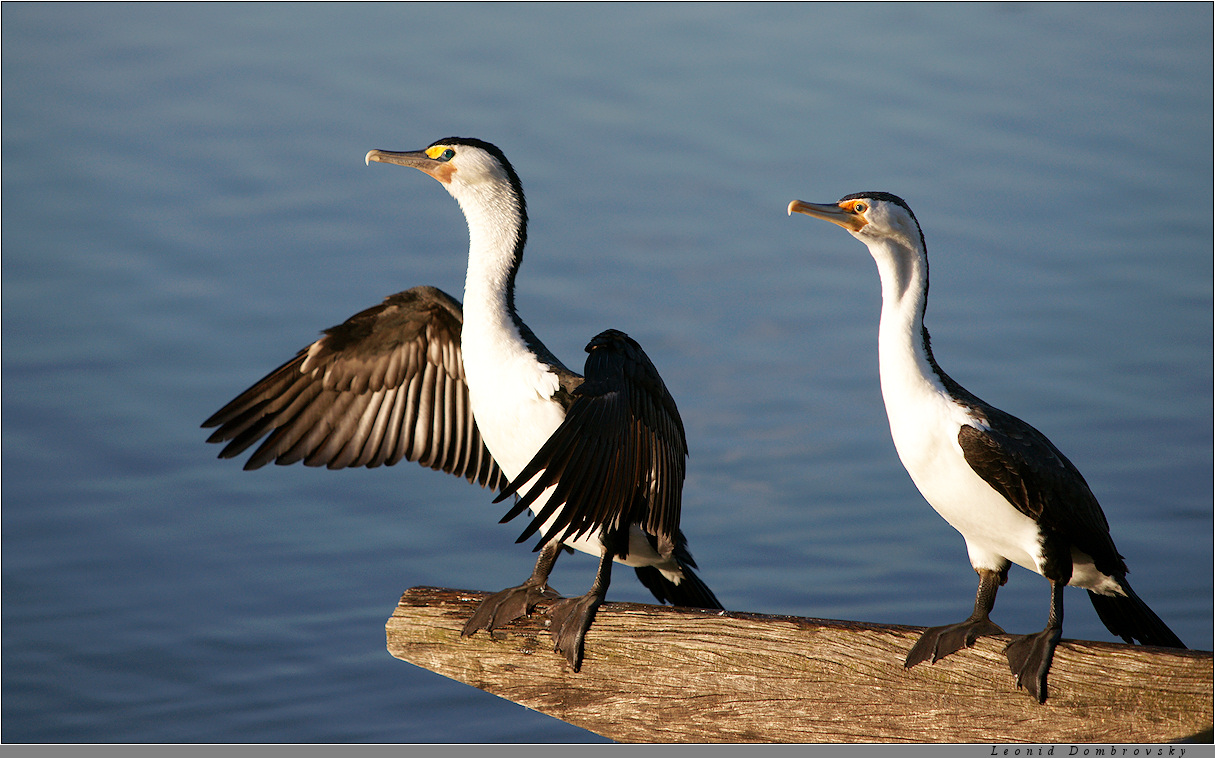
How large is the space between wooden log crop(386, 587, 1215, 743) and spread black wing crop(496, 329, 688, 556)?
0.28 meters

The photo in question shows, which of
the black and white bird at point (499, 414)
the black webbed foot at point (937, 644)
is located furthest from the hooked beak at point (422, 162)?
the black webbed foot at point (937, 644)

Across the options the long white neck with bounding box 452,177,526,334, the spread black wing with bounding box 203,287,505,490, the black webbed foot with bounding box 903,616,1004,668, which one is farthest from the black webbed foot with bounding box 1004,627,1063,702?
the spread black wing with bounding box 203,287,505,490

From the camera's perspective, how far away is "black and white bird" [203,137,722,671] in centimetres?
293

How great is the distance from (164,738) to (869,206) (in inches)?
136

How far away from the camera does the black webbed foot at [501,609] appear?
3.17 meters

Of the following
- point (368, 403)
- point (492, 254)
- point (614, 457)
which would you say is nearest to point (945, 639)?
point (614, 457)

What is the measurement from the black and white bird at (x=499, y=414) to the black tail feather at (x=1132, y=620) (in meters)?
1.11

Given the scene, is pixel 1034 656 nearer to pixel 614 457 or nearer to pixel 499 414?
pixel 614 457

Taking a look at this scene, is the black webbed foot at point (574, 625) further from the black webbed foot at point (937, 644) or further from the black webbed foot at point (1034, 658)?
the black webbed foot at point (1034, 658)

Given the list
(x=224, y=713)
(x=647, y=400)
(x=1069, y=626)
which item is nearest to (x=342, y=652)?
(x=224, y=713)

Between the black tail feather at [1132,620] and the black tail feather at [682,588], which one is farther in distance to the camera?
the black tail feather at [682,588]

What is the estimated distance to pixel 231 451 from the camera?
3.80m

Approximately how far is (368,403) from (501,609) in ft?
3.47

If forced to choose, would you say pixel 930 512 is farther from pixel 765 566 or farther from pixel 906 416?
pixel 906 416
